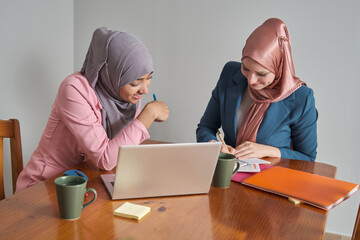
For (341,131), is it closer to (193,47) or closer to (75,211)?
(193,47)

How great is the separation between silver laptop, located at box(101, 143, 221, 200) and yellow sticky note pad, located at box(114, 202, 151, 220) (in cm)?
6

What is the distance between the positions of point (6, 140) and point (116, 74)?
2.69 feet

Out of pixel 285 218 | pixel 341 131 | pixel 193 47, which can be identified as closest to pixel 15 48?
pixel 193 47

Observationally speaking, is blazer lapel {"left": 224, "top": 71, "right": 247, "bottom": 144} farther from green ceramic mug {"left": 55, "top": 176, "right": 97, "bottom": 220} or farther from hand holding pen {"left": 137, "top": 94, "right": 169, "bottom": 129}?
green ceramic mug {"left": 55, "top": 176, "right": 97, "bottom": 220}

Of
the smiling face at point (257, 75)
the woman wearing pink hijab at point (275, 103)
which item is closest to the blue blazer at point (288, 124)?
the woman wearing pink hijab at point (275, 103)

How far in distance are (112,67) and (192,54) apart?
0.99 m

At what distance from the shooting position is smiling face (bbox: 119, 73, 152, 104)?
1.35 m

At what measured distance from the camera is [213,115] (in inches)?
70.2

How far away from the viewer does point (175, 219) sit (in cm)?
83

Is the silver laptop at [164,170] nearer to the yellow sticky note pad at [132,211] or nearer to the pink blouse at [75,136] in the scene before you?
the yellow sticky note pad at [132,211]

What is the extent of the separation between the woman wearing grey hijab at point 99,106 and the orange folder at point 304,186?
454 mm

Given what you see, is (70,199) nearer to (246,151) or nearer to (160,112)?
(160,112)

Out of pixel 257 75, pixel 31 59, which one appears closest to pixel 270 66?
pixel 257 75

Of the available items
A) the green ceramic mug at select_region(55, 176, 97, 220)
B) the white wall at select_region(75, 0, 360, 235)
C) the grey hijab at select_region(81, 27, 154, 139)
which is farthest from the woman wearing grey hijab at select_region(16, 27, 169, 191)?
the white wall at select_region(75, 0, 360, 235)
